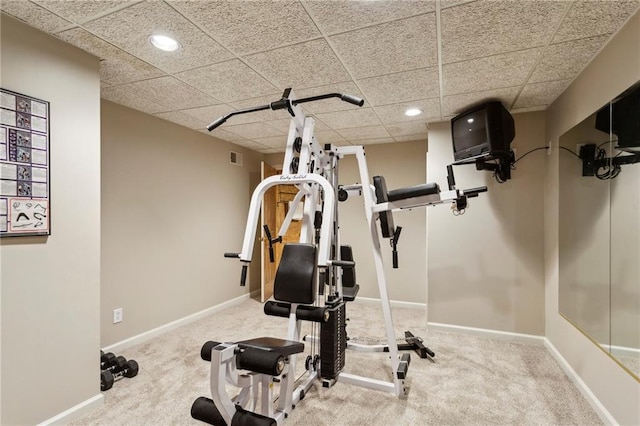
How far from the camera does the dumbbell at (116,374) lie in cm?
217

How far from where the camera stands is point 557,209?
8.86 ft

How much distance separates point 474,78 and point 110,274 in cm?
343

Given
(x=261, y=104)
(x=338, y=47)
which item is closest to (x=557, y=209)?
(x=338, y=47)

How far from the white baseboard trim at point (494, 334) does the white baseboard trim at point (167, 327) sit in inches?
101

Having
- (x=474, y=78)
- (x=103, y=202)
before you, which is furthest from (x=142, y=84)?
(x=474, y=78)

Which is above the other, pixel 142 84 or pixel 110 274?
pixel 142 84

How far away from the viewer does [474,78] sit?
90.0 inches

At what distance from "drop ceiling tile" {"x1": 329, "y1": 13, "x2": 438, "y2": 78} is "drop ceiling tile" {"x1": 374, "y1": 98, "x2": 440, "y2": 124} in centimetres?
70

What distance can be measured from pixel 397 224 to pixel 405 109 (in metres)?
1.82

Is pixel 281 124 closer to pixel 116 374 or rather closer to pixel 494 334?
pixel 116 374

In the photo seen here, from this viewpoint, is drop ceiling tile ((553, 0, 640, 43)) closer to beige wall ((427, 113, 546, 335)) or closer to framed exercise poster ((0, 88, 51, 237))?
beige wall ((427, 113, 546, 335))

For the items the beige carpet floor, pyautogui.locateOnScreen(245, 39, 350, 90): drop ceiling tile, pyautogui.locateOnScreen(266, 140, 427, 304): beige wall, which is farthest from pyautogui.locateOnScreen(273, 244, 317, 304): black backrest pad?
pyautogui.locateOnScreen(266, 140, 427, 304): beige wall

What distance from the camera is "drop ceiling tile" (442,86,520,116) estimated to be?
8.38 ft

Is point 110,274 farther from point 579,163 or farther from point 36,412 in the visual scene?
point 579,163
